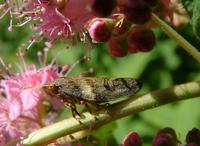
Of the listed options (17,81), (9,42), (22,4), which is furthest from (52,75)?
(9,42)

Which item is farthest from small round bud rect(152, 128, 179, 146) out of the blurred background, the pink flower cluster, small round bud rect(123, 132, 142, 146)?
the blurred background

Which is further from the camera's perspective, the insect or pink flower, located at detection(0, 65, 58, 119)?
pink flower, located at detection(0, 65, 58, 119)

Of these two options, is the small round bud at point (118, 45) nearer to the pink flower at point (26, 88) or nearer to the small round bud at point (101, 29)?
the small round bud at point (101, 29)

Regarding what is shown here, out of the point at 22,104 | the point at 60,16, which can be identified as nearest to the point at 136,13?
the point at 60,16

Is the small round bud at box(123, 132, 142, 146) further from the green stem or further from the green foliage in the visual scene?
the green foliage

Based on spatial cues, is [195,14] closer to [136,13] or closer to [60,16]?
[136,13]

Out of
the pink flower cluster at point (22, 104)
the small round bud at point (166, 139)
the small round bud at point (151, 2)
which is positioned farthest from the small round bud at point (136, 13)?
the pink flower cluster at point (22, 104)
